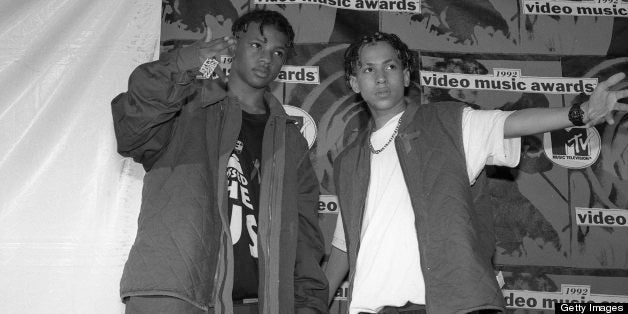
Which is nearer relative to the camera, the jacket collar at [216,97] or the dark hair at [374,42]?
the jacket collar at [216,97]

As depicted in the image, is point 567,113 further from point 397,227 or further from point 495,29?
point 495,29

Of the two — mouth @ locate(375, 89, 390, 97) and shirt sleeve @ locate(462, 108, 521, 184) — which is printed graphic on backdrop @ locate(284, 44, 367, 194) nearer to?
mouth @ locate(375, 89, 390, 97)

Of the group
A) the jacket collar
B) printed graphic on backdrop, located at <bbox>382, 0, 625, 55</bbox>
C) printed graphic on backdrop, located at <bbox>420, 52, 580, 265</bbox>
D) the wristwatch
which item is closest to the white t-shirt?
the wristwatch

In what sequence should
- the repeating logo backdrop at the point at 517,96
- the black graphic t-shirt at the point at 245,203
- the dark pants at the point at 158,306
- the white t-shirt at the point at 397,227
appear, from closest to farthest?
the dark pants at the point at 158,306 → the white t-shirt at the point at 397,227 → the black graphic t-shirt at the point at 245,203 → the repeating logo backdrop at the point at 517,96

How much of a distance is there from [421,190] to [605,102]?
1.87 feet

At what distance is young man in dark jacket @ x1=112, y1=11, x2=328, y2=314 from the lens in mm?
1700

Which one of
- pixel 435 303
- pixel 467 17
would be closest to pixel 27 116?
pixel 435 303

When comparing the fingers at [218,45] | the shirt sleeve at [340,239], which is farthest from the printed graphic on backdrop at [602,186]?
the fingers at [218,45]

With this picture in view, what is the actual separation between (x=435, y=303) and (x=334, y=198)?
3.55 feet

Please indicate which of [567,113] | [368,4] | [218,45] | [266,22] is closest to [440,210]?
[567,113]

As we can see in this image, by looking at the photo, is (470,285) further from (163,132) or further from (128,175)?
(128,175)

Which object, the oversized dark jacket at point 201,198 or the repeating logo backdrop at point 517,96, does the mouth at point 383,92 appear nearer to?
the oversized dark jacket at point 201,198

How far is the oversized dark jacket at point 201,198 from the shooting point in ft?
5.57

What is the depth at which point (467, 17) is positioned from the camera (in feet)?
9.44
